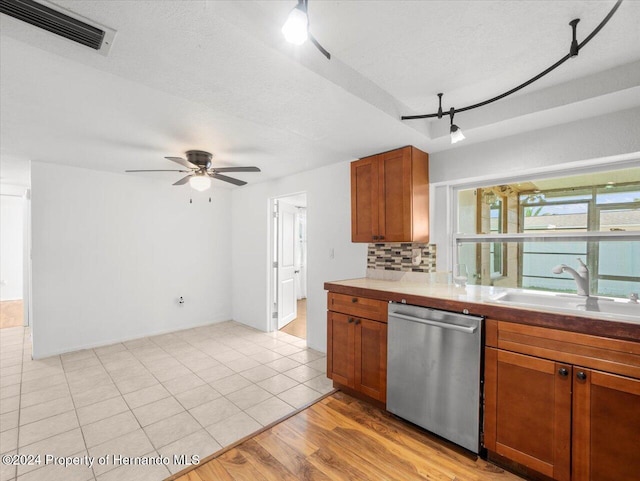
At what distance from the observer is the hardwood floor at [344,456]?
1806 mm

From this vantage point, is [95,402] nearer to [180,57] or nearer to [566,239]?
[180,57]

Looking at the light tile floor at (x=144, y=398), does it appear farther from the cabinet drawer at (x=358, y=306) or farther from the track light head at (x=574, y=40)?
the track light head at (x=574, y=40)

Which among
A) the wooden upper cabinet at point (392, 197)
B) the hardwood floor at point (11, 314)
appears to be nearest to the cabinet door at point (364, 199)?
the wooden upper cabinet at point (392, 197)

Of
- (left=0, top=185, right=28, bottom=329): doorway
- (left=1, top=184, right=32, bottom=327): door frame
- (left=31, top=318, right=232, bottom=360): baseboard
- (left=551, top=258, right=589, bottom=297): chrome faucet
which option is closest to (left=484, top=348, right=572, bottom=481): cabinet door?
(left=551, top=258, right=589, bottom=297): chrome faucet

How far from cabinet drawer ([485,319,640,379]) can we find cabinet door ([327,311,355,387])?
1.12 meters

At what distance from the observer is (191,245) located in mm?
4914

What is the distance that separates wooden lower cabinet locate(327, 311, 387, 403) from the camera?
2.42 m

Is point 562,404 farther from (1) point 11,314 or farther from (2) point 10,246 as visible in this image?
(2) point 10,246

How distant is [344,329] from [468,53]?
2149 millimetres

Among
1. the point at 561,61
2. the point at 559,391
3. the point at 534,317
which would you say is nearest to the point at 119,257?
the point at 534,317

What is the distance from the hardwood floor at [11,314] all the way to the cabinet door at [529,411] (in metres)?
6.74

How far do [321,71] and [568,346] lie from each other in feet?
6.32

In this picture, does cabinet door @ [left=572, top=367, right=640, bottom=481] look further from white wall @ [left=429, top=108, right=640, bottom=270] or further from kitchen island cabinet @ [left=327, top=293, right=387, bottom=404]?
white wall @ [left=429, top=108, right=640, bottom=270]

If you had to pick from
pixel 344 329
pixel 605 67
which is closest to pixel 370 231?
pixel 344 329
